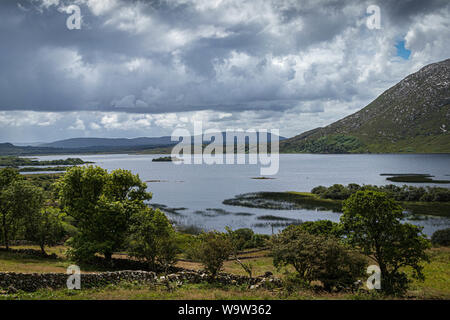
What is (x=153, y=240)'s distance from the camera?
3266 centimetres

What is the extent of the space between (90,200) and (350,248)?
29.6 metres

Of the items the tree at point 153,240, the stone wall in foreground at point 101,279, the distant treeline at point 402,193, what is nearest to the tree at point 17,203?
the tree at point 153,240

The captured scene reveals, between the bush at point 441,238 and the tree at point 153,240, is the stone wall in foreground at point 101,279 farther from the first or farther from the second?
the bush at point 441,238

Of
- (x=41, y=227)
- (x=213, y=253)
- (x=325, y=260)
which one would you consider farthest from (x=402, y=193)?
(x=41, y=227)

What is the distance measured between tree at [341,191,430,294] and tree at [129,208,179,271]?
1683cm

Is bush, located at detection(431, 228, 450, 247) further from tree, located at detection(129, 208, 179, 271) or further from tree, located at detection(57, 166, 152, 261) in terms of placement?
tree, located at detection(57, 166, 152, 261)

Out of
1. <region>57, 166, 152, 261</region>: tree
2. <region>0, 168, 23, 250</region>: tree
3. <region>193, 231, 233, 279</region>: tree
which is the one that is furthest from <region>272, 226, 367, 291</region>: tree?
<region>0, 168, 23, 250</region>: tree

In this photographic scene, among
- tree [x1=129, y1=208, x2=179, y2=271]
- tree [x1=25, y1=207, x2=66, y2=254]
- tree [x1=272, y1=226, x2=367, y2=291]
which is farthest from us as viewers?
tree [x1=25, y1=207, x2=66, y2=254]

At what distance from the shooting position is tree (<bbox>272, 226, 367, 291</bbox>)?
25.7 m

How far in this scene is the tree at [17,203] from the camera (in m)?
39.1

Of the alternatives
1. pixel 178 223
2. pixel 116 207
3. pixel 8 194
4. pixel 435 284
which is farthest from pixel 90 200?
pixel 178 223

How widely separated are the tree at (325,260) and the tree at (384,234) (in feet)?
5.75

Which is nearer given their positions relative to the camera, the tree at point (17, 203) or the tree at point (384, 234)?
the tree at point (384, 234)
